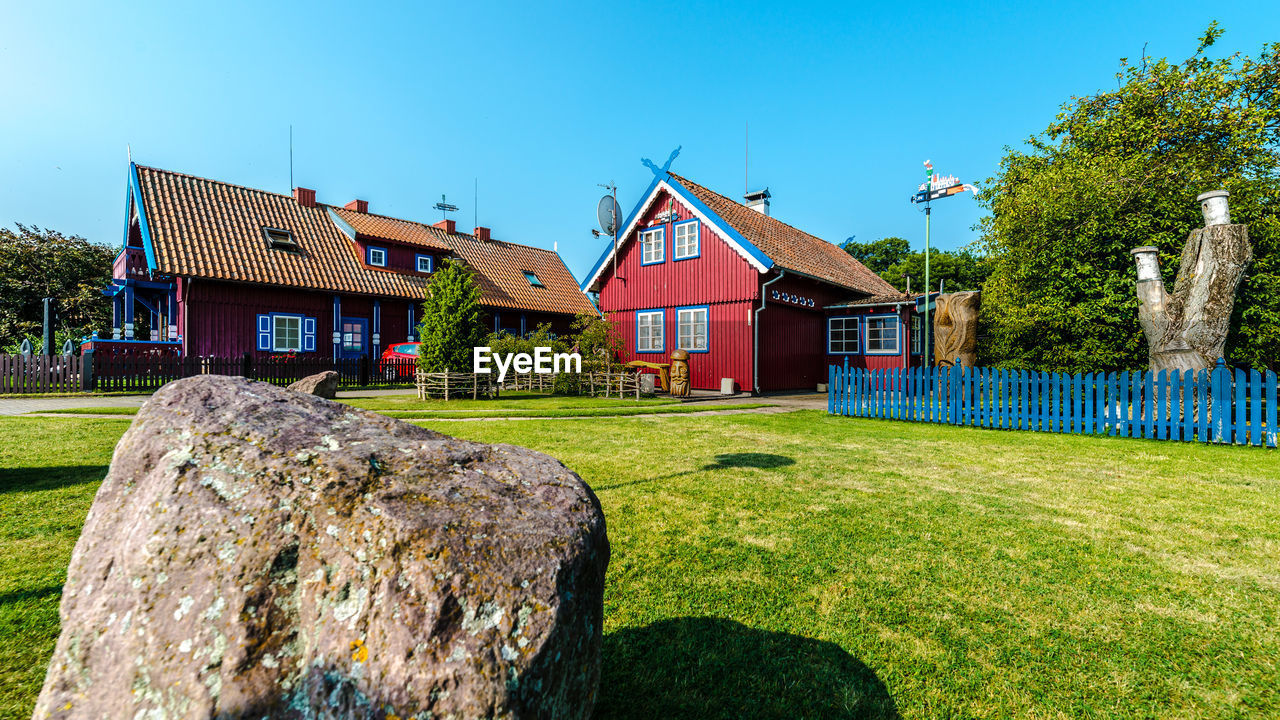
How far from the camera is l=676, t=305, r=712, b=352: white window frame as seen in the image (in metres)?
19.0

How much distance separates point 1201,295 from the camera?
32.7ft

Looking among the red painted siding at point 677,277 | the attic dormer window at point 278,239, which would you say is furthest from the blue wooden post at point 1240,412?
the attic dormer window at point 278,239

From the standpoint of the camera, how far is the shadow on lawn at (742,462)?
5855mm

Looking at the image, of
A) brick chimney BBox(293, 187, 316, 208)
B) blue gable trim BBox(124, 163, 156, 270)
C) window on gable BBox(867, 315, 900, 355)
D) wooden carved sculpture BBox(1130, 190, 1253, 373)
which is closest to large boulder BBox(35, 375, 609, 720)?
wooden carved sculpture BBox(1130, 190, 1253, 373)

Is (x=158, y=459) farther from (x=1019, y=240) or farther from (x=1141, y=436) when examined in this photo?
(x=1019, y=240)

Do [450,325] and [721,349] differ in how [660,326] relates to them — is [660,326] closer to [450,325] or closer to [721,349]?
[721,349]

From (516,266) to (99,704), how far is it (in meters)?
31.2

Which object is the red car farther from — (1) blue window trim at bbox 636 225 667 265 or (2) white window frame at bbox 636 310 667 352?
(1) blue window trim at bbox 636 225 667 265

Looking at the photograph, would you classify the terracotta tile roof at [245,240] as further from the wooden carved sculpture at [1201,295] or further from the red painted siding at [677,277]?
the wooden carved sculpture at [1201,295]

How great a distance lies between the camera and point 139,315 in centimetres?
2641

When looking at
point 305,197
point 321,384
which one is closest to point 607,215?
point 321,384

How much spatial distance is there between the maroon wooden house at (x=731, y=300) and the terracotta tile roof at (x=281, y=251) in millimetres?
8803

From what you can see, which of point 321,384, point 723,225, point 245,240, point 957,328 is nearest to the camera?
point 321,384

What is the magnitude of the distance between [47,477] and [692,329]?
16300 mm
